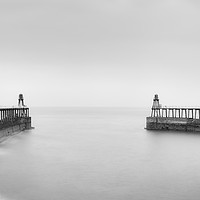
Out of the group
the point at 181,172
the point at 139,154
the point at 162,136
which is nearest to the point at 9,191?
the point at 181,172

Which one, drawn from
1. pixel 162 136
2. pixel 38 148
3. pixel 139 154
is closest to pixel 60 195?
pixel 139 154

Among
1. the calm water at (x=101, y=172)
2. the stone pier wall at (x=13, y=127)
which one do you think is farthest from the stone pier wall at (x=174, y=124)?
the stone pier wall at (x=13, y=127)

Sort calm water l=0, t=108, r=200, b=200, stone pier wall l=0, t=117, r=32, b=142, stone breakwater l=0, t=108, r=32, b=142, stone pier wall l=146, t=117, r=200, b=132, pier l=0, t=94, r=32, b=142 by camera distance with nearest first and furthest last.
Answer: calm water l=0, t=108, r=200, b=200 < stone pier wall l=0, t=117, r=32, b=142 < stone breakwater l=0, t=108, r=32, b=142 < pier l=0, t=94, r=32, b=142 < stone pier wall l=146, t=117, r=200, b=132

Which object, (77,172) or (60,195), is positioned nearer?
(60,195)

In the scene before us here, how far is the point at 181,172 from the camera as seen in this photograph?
958 inches

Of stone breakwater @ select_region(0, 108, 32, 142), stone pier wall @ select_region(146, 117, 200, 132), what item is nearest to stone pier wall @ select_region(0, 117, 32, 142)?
stone breakwater @ select_region(0, 108, 32, 142)

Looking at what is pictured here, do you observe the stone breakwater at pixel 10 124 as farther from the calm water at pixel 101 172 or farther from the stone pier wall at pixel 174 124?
the stone pier wall at pixel 174 124

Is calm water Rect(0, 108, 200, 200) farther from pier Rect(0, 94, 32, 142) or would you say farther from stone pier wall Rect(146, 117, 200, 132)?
stone pier wall Rect(146, 117, 200, 132)

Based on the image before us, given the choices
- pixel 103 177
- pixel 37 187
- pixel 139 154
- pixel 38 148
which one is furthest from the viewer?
pixel 38 148

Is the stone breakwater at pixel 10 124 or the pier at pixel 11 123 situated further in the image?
the pier at pixel 11 123

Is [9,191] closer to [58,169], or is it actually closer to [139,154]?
[58,169]

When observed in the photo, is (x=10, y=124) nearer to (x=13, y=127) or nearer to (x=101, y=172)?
(x=13, y=127)

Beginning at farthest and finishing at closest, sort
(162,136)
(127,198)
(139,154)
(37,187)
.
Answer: (162,136), (139,154), (37,187), (127,198)

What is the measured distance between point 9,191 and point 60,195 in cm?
296
